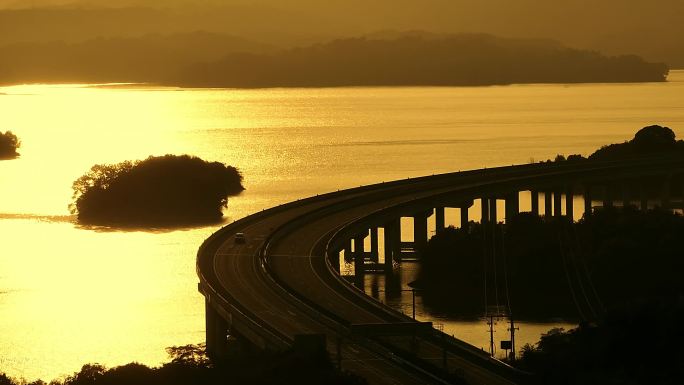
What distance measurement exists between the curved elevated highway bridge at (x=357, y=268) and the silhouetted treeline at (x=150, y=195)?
17.7m

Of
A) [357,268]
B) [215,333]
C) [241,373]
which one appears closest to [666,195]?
[357,268]

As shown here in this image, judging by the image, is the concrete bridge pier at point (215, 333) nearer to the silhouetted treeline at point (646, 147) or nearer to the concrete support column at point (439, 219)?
the concrete support column at point (439, 219)

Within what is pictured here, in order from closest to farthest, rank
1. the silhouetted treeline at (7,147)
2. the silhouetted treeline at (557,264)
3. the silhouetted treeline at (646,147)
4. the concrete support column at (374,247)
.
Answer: the silhouetted treeline at (557,264)
the concrete support column at (374,247)
the silhouetted treeline at (646,147)
the silhouetted treeline at (7,147)

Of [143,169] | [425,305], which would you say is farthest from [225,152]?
[425,305]

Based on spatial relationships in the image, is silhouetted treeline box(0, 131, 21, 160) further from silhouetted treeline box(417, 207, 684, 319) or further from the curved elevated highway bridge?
silhouetted treeline box(417, 207, 684, 319)

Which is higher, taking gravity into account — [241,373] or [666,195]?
[666,195]

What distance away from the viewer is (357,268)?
89.1m

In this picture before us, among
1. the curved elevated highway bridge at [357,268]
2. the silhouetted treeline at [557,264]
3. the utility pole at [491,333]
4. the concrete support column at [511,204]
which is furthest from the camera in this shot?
the concrete support column at [511,204]

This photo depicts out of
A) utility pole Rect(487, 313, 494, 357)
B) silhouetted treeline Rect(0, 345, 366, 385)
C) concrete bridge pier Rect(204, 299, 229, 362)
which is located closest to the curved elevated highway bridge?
concrete bridge pier Rect(204, 299, 229, 362)

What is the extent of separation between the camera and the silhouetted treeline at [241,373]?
4928cm

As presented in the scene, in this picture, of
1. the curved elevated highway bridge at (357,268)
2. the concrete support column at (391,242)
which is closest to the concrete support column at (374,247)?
the curved elevated highway bridge at (357,268)

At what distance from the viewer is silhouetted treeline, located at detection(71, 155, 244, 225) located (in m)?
117

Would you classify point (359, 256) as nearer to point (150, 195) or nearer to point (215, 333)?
point (215, 333)

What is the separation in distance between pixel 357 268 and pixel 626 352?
1471 inches
